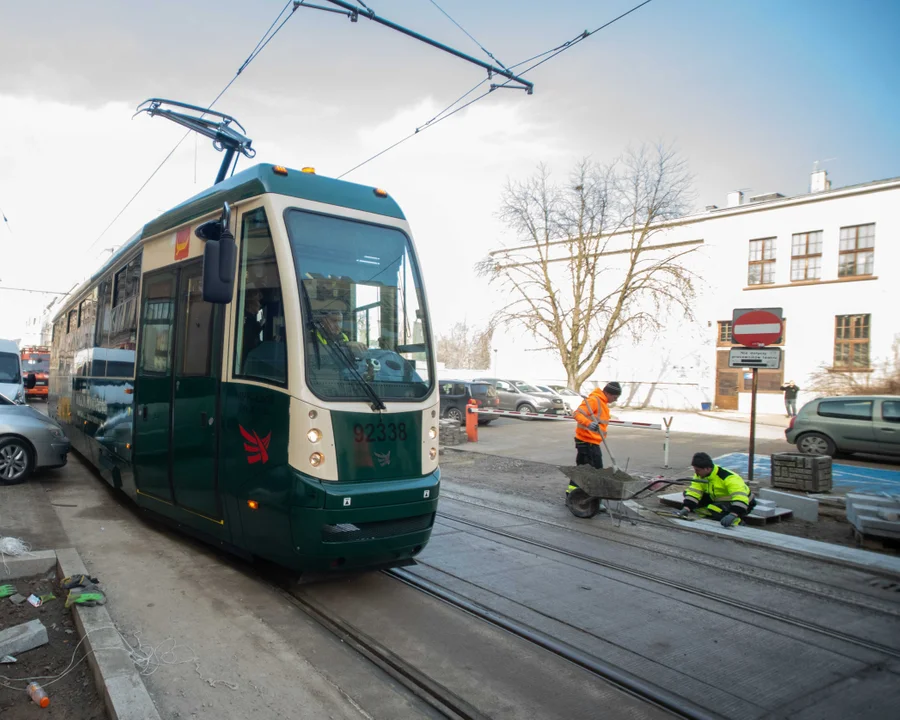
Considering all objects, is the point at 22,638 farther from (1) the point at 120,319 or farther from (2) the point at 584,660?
(1) the point at 120,319

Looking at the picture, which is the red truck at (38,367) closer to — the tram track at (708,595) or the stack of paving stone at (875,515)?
the tram track at (708,595)

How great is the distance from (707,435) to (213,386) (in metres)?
20.2

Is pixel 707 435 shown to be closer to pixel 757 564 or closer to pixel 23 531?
pixel 757 564

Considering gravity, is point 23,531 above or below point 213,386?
below

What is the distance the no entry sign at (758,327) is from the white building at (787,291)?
2190 cm

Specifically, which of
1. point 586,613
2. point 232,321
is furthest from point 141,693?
point 586,613

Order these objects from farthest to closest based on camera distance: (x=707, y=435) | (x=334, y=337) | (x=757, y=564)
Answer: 1. (x=707, y=435)
2. (x=757, y=564)
3. (x=334, y=337)

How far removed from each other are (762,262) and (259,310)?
1298 inches

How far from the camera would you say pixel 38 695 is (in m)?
3.66

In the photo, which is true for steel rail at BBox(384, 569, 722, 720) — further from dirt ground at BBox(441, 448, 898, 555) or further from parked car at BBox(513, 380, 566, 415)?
parked car at BBox(513, 380, 566, 415)

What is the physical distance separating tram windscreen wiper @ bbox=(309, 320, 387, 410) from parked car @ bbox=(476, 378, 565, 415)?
21631mm

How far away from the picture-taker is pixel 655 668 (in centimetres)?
439

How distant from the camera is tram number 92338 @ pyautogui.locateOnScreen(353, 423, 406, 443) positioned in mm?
5117

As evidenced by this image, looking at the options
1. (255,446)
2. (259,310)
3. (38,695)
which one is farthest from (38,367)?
(38,695)
